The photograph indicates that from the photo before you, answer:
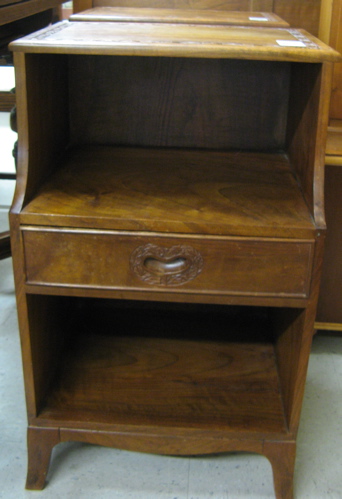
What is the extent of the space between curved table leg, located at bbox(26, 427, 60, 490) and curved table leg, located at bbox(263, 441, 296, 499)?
0.45m

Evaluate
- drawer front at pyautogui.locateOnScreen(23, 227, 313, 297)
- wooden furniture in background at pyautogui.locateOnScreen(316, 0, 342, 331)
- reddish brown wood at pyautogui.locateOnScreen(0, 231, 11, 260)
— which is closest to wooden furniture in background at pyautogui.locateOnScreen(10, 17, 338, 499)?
drawer front at pyautogui.locateOnScreen(23, 227, 313, 297)

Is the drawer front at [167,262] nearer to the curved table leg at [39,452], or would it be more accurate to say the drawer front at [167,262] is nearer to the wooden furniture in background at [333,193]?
the curved table leg at [39,452]

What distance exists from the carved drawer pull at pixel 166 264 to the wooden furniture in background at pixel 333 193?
0.59 metres

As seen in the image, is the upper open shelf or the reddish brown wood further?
the reddish brown wood

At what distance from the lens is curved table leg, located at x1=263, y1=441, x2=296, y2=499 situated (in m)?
1.23

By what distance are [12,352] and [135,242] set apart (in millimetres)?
853

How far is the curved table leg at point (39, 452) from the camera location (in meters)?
1.25

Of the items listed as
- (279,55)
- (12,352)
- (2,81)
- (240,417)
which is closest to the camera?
(279,55)

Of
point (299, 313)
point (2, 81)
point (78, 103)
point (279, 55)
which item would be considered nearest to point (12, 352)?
point (78, 103)

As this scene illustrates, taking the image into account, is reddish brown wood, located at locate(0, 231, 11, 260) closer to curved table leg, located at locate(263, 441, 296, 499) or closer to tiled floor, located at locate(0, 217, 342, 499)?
tiled floor, located at locate(0, 217, 342, 499)

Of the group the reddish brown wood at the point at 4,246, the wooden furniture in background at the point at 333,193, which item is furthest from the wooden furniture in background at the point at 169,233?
the reddish brown wood at the point at 4,246

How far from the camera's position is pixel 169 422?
1263 mm

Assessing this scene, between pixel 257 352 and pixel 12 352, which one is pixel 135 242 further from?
pixel 12 352

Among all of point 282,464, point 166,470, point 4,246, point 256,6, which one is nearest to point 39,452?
point 166,470
